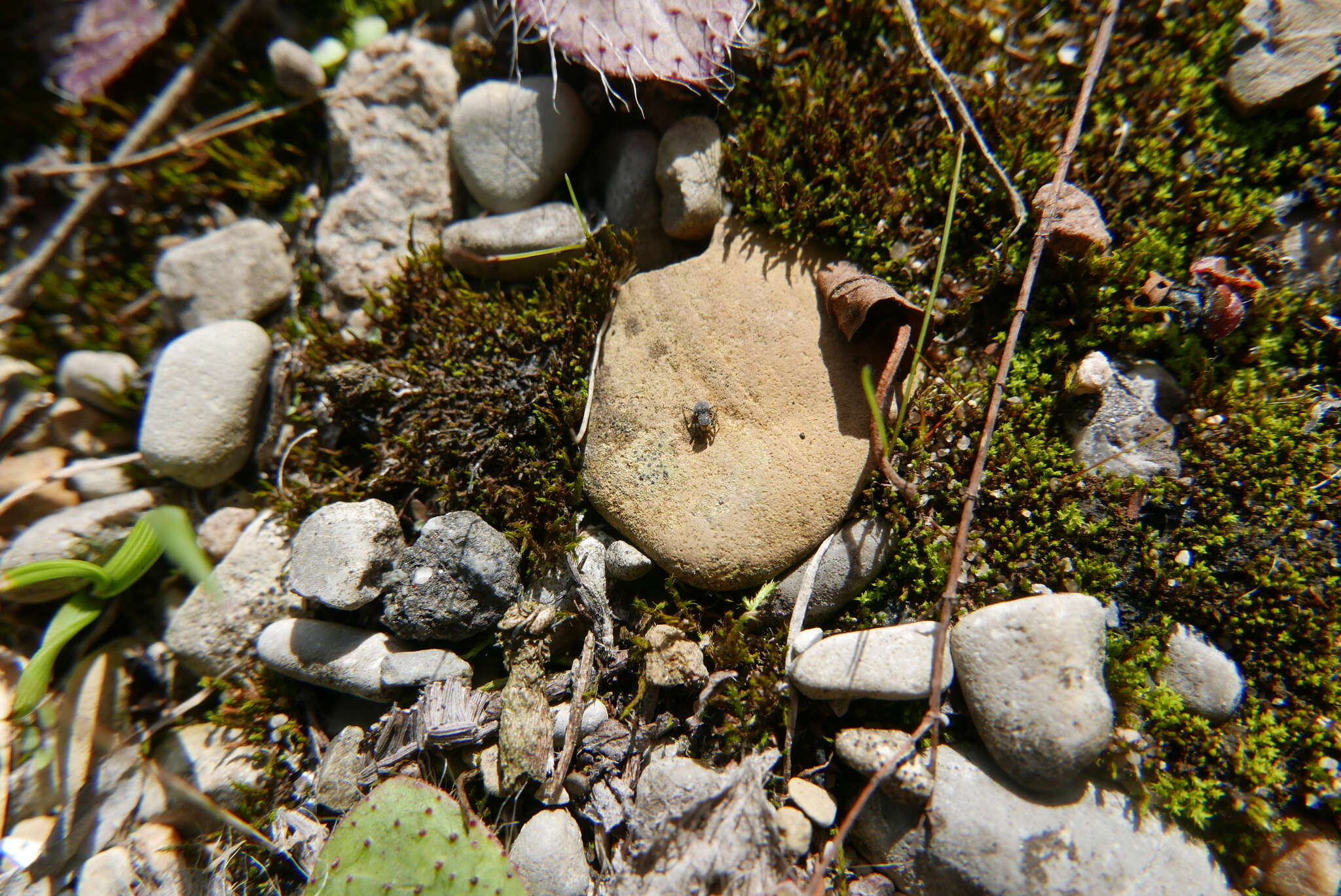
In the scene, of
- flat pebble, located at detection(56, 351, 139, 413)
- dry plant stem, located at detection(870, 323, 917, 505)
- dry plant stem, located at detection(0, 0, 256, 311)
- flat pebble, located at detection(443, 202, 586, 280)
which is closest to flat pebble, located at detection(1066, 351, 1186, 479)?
dry plant stem, located at detection(870, 323, 917, 505)

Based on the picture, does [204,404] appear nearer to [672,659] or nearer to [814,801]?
[672,659]

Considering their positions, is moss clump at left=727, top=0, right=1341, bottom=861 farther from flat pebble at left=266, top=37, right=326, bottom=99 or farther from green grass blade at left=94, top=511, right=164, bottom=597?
green grass blade at left=94, top=511, right=164, bottom=597

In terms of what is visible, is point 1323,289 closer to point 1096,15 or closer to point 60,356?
point 1096,15

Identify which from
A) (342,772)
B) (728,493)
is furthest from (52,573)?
(728,493)

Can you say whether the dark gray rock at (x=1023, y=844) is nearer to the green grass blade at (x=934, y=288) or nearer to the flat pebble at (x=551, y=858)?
the flat pebble at (x=551, y=858)

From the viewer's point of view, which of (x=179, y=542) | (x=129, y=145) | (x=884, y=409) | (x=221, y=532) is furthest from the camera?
(x=129, y=145)
